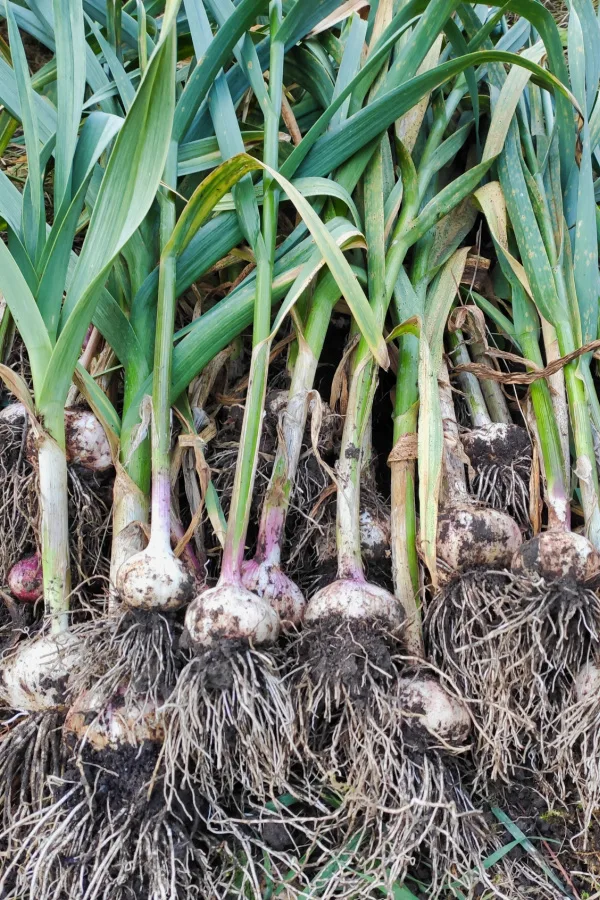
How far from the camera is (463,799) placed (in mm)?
912

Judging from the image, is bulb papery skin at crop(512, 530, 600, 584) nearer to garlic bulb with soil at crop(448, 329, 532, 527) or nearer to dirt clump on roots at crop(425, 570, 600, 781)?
dirt clump on roots at crop(425, 570, 600, 781)

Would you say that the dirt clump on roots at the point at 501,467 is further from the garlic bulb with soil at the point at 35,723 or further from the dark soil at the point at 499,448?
the garlic bulb with soil at the point at 35,723

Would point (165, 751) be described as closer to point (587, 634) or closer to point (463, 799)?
point (463, 799)

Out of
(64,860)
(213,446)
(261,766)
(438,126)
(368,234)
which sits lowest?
(64,860)

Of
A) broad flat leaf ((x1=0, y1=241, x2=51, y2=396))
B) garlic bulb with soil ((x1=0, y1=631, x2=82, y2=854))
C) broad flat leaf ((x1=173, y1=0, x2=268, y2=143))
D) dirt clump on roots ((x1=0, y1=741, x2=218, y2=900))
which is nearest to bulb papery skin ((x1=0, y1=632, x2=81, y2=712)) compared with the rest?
garlic bulb with soil ((x1=0, y1=631, x2=82, y2=854))

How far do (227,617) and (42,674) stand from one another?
30 cm

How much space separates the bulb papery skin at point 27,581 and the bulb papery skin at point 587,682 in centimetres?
83

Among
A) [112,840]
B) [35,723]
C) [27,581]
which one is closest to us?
[112,840]

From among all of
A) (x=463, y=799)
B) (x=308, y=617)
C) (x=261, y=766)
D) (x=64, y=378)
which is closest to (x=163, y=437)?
(x=64, y=378)

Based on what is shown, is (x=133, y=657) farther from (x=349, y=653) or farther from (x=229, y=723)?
(x=349, y=653)

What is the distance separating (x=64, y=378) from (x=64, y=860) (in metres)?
0.66

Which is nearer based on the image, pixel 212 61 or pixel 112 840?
pixel 112 840

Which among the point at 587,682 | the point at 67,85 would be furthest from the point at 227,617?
the point at 67,85

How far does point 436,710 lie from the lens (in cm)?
91
